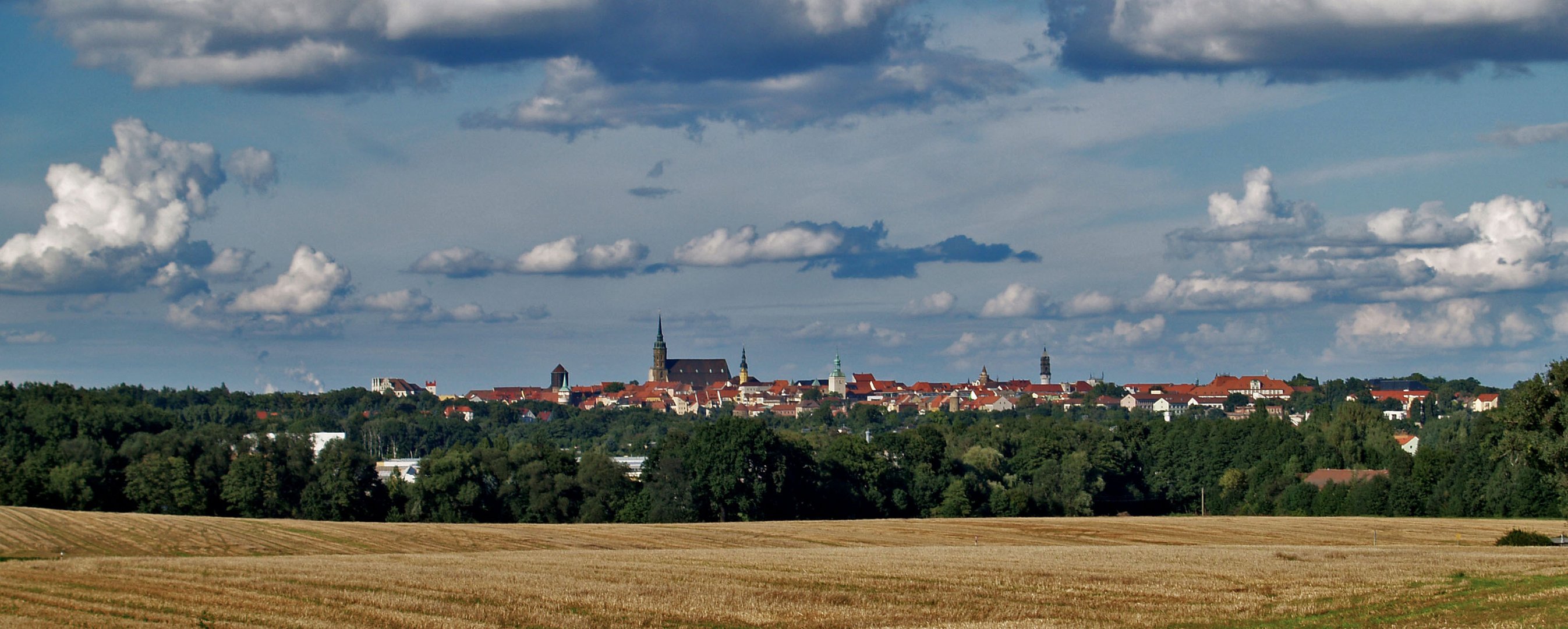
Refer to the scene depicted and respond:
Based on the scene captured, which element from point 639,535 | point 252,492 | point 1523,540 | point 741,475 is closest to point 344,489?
point 252,492

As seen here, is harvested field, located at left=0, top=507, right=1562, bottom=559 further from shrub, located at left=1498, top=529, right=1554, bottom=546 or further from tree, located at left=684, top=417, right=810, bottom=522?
tree, located at left=684, top=417, right=810, bottom=522

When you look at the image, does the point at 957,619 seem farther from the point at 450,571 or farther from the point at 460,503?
the point at 460,503

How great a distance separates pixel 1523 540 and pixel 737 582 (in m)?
36.9

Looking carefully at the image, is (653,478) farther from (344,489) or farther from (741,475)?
(344,489)

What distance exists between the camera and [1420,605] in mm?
30031

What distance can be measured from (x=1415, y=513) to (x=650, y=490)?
172ft

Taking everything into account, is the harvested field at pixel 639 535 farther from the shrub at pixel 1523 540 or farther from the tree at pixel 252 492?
the tree at pixel 252 492

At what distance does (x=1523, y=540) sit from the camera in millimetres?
56750

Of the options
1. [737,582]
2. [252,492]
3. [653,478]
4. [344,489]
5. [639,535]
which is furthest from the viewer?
[653,478]

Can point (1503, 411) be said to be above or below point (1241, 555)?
above

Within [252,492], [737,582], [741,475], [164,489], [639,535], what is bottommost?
[639,535]

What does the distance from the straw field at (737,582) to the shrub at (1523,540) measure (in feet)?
5.77

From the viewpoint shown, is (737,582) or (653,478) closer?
(737,582)

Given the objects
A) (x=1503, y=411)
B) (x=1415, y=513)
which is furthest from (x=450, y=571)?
(x=1415, y=513)
